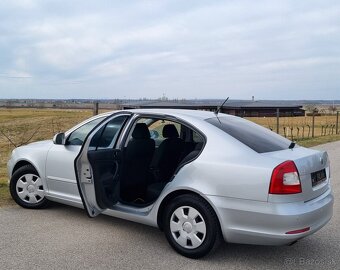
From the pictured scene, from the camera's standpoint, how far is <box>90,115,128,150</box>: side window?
505cm

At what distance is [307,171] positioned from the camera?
3.91m

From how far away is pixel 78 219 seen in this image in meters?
5.30

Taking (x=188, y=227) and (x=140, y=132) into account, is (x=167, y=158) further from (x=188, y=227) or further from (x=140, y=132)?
(x=188, y=227)

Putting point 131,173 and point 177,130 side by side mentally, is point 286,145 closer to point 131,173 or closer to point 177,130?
point 177,130

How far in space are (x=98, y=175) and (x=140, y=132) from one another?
Result: 89 centimetres

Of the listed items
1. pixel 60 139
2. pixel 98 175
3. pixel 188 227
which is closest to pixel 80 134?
pixel 60 139

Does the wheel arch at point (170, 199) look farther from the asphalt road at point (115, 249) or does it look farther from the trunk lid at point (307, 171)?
the trunk lid at point (307, 171)

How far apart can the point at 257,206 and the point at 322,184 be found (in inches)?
35.6

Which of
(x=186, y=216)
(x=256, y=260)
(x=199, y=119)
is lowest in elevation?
(x=256, y=260)

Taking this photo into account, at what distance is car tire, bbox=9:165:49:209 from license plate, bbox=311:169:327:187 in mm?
3527

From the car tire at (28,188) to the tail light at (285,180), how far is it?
10.8ft

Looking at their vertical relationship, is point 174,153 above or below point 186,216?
above

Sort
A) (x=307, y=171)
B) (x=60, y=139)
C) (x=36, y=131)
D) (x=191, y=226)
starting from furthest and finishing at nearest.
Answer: (x=36, y=131), (x=60, y=139), (x=191, y=226), (x=307, y=171)

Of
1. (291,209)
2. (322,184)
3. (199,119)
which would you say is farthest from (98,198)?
(322,184)
